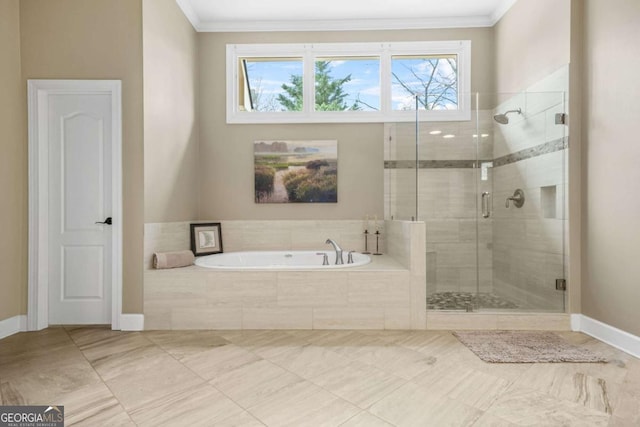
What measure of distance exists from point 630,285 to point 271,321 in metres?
2.54

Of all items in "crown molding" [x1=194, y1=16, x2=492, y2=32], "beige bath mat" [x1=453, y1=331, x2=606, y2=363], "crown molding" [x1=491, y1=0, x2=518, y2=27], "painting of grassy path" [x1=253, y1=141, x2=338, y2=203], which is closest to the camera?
"beige bath mat" [x1=453, y1=331, x2=606, y2=363]

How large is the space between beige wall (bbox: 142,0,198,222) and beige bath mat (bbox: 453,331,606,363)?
2753mm

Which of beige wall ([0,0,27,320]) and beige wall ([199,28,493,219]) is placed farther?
beige wall ([199,28,493,219])

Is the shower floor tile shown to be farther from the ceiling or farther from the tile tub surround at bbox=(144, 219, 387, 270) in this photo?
the ceiling

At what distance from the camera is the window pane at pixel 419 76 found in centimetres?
404

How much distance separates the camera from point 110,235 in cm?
304

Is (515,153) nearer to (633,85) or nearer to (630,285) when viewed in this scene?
(633,85)

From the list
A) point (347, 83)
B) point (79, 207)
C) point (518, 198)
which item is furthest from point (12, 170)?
point (518, 198)

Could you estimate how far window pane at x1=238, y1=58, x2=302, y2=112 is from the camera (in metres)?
4.09

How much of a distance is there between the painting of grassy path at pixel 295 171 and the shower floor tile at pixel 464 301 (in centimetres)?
158

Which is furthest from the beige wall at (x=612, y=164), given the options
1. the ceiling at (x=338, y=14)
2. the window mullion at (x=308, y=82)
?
the window mullion at (x=308, y=82)

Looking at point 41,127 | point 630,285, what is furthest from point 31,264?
point 630,285

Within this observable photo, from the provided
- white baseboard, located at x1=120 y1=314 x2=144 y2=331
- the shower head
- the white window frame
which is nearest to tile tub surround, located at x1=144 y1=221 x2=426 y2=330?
white baseboard, located at x1=120 y1=314 x2=144 y2=331

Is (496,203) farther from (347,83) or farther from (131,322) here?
(131,322)
